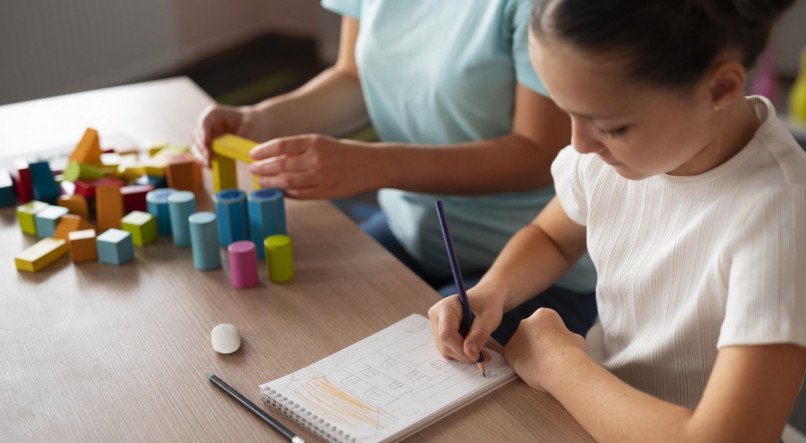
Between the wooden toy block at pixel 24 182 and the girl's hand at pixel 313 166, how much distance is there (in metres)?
0.36

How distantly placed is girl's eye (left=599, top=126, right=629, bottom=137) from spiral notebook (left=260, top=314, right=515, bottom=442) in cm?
27

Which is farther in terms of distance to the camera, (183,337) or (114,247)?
(114,247)

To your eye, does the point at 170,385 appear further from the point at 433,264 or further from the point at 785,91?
the point at 785,91

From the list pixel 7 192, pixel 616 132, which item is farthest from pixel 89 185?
pixel 616 132

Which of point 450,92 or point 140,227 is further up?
point 450,92

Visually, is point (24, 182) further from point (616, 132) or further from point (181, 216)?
point (616, 132)

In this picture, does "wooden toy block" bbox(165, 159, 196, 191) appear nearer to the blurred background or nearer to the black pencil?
the black pencil

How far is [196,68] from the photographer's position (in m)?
4.08

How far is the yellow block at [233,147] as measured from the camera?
127 cm

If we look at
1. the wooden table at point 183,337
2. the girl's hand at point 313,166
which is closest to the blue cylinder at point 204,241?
the wooden table at point 183,337

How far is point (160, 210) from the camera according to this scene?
3.99 ft

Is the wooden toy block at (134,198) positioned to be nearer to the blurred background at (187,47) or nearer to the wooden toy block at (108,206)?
the wooden toy block at (108,206)

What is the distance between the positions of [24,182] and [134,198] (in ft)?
Answer: 0.58

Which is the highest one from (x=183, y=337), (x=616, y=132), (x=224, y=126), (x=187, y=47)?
(x=616, y=132)
